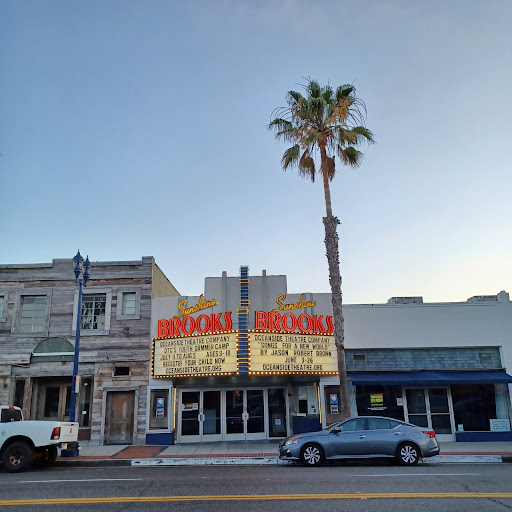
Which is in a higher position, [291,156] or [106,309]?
[291,156]

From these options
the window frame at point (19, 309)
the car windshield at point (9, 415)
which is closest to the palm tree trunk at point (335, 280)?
the car windshield at point (9, 415)

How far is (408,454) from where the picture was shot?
14.3m

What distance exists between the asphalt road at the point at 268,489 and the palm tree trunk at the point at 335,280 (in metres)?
4.13

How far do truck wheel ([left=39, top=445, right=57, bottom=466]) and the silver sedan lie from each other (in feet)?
23.2

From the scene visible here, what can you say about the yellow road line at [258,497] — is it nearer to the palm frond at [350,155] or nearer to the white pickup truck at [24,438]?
the white pickup truck at [24,438]

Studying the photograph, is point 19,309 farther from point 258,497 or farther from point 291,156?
point 258,497

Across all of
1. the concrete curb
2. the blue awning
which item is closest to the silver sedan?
the concrete curb

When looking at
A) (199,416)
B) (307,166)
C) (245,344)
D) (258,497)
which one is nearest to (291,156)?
(307,166)

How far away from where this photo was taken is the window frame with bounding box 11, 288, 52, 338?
21.8m

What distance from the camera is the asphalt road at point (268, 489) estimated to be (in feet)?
29.0

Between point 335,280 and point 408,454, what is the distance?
6712mm

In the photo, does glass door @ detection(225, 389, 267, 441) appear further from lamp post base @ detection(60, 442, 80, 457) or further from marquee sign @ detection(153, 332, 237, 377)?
lamp post base @ detection(60, 442, 80, 457)

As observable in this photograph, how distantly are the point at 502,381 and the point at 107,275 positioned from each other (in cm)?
1644

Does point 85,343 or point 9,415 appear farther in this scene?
point 85,343
